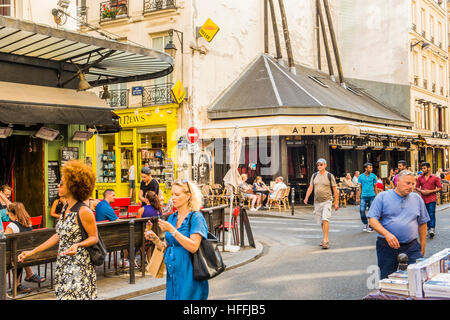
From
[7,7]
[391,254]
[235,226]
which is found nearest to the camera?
[391,254]

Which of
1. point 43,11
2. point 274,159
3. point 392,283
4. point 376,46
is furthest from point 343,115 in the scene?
point 392,283

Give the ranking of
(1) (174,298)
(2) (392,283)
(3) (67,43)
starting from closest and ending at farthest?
(2) (392,283), (1) (174,298), (3) (67,43)

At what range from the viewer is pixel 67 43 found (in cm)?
910

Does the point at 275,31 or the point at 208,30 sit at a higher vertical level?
the point at 275,31

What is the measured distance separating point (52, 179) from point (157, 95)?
40.7 feet

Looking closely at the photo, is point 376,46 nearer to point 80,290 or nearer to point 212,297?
point 212,297

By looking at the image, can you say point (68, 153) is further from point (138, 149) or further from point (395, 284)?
point (138, 149)

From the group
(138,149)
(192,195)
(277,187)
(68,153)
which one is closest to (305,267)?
(192,195)

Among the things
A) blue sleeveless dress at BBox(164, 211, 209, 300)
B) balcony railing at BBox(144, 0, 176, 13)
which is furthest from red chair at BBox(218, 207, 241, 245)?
balcony railing at BBox(144, 0, 176, 13)

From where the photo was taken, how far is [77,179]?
14.1 ft

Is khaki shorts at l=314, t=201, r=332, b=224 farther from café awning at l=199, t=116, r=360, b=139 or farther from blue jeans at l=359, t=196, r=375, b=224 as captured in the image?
café awning at l=199, t=116, r=360, b=139

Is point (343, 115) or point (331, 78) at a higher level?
point (331, 78)

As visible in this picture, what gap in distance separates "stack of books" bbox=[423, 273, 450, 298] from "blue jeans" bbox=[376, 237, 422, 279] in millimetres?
1357

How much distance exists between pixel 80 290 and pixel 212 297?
280 cm
